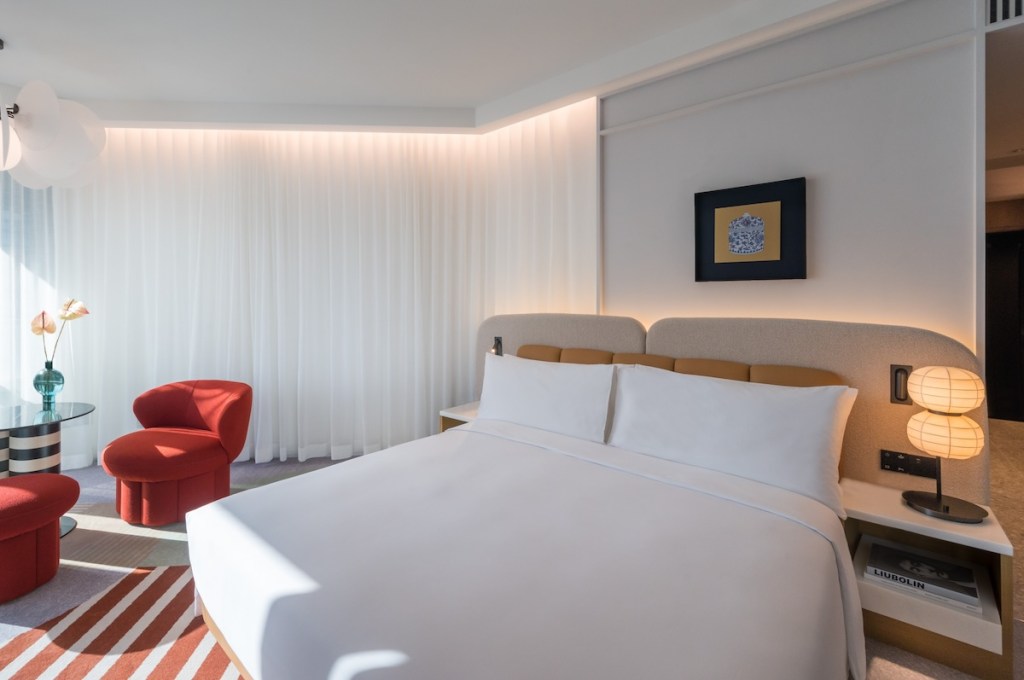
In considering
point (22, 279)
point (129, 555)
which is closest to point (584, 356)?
point (129, 555)

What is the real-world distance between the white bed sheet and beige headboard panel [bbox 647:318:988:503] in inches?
24.0

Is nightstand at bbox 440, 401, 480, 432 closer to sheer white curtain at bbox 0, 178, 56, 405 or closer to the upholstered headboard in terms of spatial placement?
the upholstered headboard

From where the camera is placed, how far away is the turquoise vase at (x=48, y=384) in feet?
9.64

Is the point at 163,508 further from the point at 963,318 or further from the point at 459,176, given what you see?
the point at 963,318

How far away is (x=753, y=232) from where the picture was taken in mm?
2562

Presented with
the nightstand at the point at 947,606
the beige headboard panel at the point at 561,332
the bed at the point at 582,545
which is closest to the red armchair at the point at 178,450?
the bed at the point at 582,545

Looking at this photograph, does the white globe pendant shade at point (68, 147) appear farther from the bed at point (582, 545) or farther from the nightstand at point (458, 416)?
the nightstand at point (458, 416)

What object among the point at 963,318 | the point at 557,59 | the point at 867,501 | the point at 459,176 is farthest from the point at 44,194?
the point at 963,318

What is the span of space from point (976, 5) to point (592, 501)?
2592mm

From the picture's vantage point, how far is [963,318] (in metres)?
2.05

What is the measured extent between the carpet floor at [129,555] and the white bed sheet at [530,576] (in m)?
0.40

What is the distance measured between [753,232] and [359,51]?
2.52 m

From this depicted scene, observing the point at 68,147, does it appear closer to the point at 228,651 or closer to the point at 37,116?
the point at 37,116

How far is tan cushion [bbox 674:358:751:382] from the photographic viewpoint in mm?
2426
